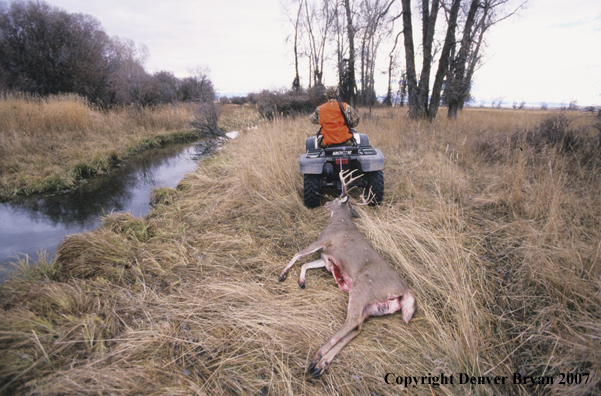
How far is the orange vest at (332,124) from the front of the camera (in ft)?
14.3

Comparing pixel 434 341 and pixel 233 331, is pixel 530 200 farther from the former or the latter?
pixel 233 331

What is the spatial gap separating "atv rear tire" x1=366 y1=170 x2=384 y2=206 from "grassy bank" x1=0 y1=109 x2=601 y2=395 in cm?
23

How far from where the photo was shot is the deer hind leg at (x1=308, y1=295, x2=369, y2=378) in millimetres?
1856

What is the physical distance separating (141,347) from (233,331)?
2.14 ft

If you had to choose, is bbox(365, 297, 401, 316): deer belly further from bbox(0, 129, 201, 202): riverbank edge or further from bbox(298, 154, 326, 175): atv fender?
bbox(0, 129, 201, 202): riverbank edge

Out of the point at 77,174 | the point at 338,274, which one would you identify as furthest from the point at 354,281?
the point at 77,174

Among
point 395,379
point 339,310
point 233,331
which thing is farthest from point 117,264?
point 395,379

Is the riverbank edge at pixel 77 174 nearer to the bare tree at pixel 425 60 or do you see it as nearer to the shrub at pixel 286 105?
the shrub at pixel 286 105

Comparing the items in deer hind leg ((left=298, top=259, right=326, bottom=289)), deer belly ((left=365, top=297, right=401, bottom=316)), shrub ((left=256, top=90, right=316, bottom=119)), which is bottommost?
deer belly ((left=365, top=297, right=401, bottom=316))

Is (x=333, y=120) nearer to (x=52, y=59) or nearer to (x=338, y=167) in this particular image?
(x=338, y=167)

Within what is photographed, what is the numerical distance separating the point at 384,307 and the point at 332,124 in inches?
121

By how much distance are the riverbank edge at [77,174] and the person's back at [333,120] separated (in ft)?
20.4

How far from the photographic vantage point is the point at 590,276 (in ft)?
7.07

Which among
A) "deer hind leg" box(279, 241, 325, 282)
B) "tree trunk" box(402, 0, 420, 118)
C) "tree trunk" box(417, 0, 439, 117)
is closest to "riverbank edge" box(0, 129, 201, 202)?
"deer hind leg" box(279, 241, 325, 282)
